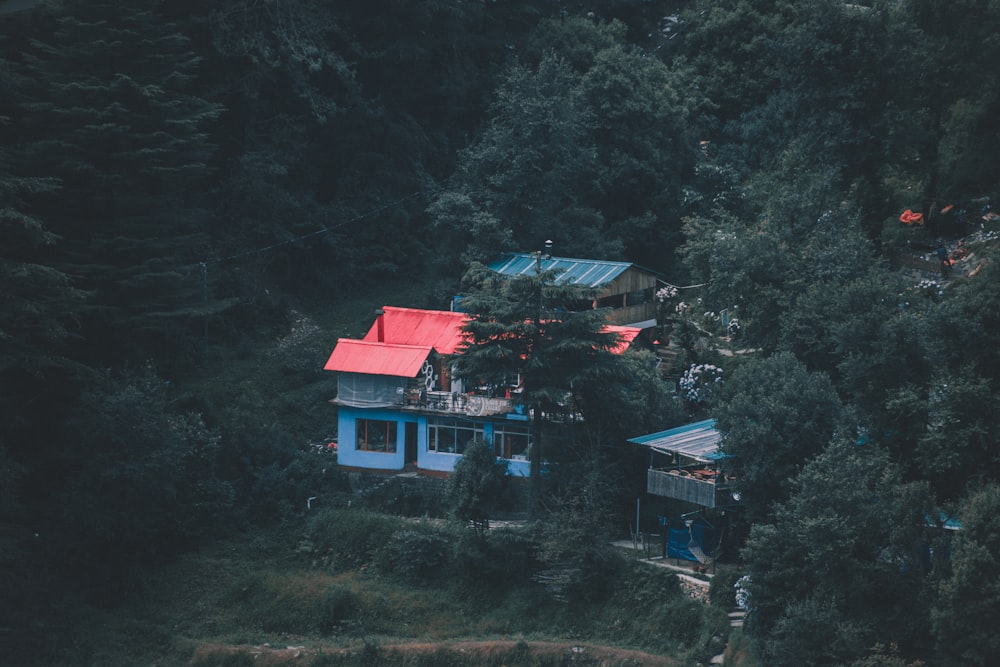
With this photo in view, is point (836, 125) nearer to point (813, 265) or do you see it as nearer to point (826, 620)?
point (813, 265)

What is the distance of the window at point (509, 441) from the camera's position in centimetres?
3703

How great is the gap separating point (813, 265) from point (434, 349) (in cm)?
1156

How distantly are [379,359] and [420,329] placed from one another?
2.08 meters

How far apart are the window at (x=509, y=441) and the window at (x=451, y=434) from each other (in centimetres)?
55

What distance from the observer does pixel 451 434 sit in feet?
123

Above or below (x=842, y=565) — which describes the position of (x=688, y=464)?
above

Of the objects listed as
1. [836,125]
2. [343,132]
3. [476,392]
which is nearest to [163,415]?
[476,392]

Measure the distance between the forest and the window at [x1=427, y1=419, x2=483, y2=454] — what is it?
10.3 feet

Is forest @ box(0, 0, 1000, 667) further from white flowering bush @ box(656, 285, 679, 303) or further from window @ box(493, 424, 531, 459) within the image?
window @ box(493, 424, 531, 459)

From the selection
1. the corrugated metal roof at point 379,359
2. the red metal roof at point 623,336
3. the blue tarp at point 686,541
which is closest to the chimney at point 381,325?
the corrugated metal roof at point 379,359

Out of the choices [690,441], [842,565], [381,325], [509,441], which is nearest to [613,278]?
[509,441]

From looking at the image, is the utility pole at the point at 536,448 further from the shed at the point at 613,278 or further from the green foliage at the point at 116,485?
the green foliage at the point at 116,485

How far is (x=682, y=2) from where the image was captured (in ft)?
181

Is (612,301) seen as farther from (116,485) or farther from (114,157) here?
(116,485)
